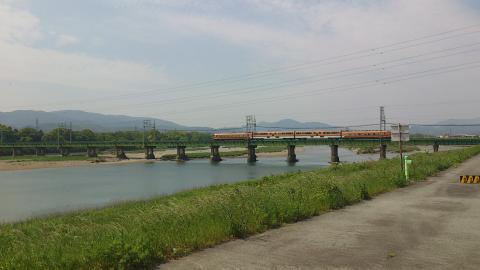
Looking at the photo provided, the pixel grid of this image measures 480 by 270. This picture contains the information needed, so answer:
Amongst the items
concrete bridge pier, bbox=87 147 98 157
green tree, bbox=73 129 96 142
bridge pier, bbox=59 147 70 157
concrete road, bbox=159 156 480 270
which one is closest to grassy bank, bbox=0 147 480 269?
concrete road, bbox=159 156 480 270

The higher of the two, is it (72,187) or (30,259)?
(30,259)

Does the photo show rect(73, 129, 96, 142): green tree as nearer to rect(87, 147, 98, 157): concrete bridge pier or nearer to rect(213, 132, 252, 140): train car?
rect(87, 147, 98, 157): concrete bridge pier

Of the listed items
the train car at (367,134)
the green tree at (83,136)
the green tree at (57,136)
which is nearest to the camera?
the train car at (367,134)

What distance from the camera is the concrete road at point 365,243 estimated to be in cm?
836

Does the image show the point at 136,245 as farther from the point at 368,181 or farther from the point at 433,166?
the point at 433,166

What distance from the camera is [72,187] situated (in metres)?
56.3

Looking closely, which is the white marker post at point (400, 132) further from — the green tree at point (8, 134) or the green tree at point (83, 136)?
the green tree at point (83, 136)

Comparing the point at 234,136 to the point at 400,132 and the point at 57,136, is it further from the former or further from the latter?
the point at 400,132

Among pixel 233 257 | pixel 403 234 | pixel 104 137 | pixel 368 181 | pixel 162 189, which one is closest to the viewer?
pixel 233 257

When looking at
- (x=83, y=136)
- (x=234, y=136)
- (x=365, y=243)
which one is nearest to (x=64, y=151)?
(x=83, y=136)

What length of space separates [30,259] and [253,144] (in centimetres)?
10397

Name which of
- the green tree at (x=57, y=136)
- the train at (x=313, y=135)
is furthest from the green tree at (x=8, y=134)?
the train at (x=313, y=135)

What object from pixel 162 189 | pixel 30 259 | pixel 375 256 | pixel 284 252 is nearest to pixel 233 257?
pixel 284 252

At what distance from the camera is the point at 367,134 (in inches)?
3775
